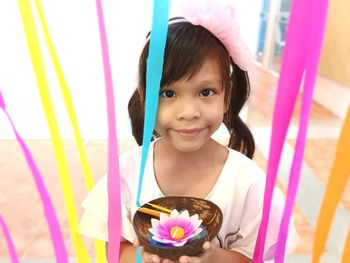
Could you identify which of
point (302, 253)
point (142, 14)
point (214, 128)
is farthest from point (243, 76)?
point (142, 14)

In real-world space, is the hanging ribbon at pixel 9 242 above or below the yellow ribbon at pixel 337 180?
below

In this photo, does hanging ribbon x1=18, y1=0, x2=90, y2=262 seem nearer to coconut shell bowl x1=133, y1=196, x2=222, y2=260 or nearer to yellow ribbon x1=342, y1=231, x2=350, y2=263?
coconut shell bowl x1=133, y1=196, x2=222, y2=260

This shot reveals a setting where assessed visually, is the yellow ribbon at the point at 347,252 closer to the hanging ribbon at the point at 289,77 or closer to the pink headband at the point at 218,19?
the hanging ribbon at the point at 289,77

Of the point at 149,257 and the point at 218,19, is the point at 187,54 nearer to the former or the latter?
the point at 218,19

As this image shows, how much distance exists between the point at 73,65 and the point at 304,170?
0.97 m

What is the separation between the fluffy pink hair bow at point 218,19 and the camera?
0.42 metres

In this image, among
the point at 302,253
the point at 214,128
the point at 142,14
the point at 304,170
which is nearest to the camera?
the point at 214,128

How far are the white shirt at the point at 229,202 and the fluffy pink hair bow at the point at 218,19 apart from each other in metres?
0.16

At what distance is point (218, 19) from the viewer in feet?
1.42

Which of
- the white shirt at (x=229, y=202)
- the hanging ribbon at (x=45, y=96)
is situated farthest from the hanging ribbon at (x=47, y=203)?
the white shirt at (x=229, y=202)

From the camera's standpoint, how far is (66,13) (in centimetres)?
150

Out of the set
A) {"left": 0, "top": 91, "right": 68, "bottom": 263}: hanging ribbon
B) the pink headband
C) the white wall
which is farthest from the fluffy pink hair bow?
the white wall

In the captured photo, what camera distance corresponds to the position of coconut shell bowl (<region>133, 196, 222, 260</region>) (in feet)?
1.14

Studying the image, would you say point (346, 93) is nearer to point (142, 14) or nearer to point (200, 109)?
point (142, 14)
